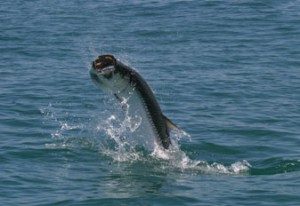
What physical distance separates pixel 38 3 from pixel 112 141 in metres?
20.0

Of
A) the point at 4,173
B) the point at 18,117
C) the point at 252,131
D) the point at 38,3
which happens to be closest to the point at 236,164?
the point at 252,131

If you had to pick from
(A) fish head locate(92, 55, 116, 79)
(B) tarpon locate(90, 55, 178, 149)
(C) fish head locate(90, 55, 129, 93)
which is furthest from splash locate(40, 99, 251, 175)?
(A) fish head locate(92, 55, 116, 79)

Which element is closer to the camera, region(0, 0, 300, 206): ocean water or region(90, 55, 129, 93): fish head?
region(90, 55, 129, 93): fish head

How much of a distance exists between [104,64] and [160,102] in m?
8.18

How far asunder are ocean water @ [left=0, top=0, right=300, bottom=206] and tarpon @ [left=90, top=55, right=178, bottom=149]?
0.60 metres

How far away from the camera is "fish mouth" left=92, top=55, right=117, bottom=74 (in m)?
13.1

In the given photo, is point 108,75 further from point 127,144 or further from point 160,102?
point 160,102

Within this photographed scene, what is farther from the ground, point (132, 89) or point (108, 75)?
point (108, 75)

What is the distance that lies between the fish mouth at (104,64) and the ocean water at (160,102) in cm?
189

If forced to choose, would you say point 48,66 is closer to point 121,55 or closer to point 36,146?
point 121,55

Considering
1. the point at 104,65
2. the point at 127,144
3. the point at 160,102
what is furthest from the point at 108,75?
the point at 160,102

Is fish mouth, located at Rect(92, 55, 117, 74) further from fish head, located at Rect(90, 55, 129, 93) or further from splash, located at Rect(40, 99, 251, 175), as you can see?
splash, located at Rect(40, 99, 251, 175)

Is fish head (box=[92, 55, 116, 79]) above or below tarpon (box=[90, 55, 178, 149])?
above

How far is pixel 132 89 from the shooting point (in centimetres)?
1440
